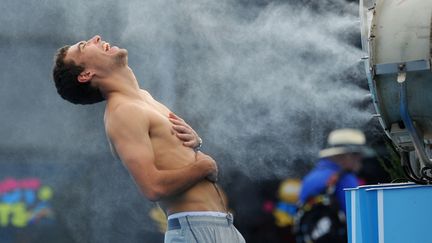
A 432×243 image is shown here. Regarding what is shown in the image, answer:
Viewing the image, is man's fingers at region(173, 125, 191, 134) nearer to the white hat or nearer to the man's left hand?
the man's left hand

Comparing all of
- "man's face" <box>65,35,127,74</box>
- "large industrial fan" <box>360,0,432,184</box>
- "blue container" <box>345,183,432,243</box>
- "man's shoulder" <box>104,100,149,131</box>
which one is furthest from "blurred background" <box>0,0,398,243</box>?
"large industrial fan" <box>360,0,432,184</box>

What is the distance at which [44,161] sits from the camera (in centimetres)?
781

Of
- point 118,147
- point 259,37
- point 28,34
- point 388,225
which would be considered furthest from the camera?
point 28,34

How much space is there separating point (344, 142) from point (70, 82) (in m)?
2.91

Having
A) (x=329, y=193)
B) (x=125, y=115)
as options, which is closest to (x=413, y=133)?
(x=125, y=115)

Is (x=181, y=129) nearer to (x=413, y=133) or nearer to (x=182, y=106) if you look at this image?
(x=413, y=133)

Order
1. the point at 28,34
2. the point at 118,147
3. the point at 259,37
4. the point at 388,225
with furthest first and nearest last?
the point at 28,34, the point at 259,37, the point at 388,225, the point at 118,147

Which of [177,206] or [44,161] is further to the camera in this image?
[44,161]

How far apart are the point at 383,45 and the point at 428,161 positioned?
1.39ft

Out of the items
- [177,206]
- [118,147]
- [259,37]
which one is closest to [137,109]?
[118,147]

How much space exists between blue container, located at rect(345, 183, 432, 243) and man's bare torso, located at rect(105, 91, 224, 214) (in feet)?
2.64

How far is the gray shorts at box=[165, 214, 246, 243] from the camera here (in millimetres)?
3766

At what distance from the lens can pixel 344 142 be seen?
653 centimetres

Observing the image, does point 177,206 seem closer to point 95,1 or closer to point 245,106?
point 245,106
